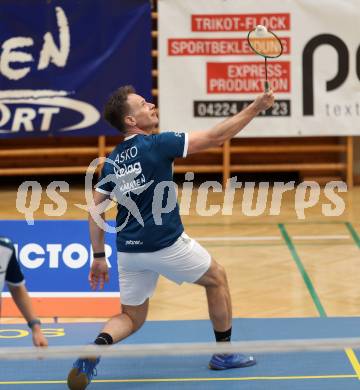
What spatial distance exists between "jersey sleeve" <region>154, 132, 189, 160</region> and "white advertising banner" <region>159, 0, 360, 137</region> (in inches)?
284

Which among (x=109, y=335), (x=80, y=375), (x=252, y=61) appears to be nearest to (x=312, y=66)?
(x=252, y=61)

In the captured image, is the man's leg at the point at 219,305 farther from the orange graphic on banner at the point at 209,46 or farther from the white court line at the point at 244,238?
the orange graphic on banner at the point at 209,46

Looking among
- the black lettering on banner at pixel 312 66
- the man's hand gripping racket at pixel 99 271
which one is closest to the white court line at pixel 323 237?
the black lettering on banner at pixel 312 66

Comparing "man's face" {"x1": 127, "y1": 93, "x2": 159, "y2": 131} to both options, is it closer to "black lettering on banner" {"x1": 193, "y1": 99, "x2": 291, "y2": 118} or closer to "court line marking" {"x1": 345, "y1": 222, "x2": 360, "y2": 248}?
"court line marking" {"x1": 345, "y1": 222, "x2": 360, "y2": 248}

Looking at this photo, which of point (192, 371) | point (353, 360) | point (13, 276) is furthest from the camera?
point (353, 360)

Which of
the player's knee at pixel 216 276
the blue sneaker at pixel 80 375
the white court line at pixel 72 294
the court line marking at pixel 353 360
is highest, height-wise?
the player's knee at pixel 216 276

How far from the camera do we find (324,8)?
13.6 metres

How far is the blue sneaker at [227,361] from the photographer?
6914 mm

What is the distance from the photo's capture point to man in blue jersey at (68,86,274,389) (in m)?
6.46

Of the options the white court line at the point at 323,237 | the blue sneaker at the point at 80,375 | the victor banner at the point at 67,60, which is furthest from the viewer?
the victor banner at the point at 67,60

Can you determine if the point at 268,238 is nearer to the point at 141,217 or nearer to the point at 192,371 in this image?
the point at 192,371

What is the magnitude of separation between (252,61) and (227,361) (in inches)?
287

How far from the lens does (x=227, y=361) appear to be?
22.7 ft

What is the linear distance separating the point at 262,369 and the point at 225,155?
290 inches
